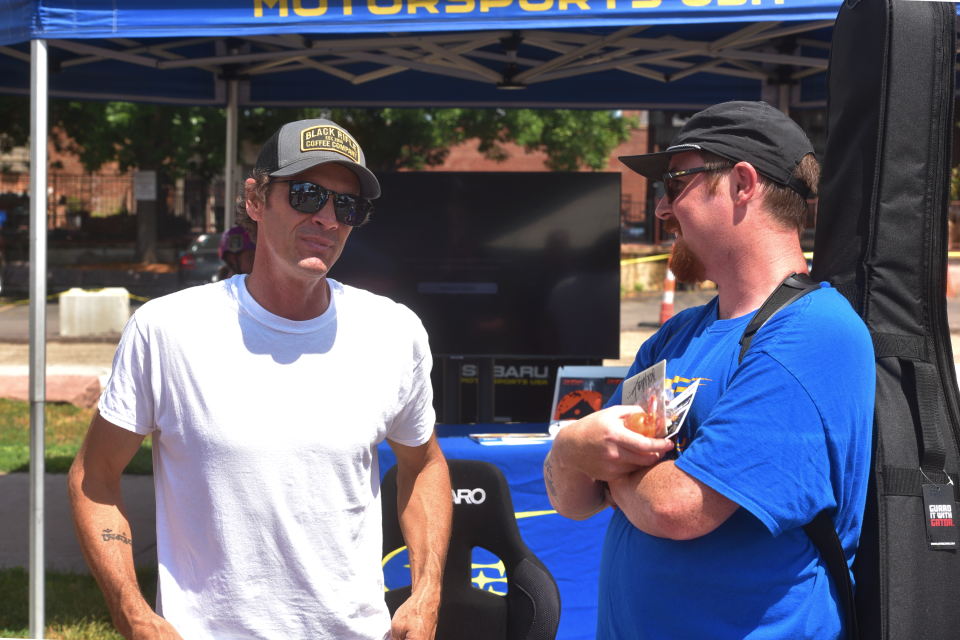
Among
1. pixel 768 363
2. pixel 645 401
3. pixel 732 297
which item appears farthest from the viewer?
pixel 732 297

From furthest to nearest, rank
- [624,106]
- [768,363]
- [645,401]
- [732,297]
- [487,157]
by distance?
[487,157] < [624,106] < [732,297] < [645,401] < [768,363]

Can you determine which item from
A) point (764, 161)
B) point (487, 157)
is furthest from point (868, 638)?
point (487, 157)

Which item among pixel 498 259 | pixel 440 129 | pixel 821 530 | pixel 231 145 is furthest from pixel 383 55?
pixel 440 129

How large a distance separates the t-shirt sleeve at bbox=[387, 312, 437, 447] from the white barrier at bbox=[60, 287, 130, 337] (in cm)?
1269

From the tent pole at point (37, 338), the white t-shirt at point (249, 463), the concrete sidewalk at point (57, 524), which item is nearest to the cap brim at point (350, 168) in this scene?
the white t-shirt at point (249, 463)

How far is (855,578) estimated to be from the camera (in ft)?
4.98

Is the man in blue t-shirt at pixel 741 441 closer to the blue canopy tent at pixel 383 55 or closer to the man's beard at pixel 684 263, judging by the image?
the man's beard at pixel 684 263

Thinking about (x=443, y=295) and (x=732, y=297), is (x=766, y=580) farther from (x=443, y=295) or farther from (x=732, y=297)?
(x=443, y=295)

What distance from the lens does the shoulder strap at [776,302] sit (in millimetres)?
1519

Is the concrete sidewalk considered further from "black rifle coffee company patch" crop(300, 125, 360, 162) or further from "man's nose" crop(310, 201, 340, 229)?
"black rifle coffee company patch" crop(300, 125, 360, 162)

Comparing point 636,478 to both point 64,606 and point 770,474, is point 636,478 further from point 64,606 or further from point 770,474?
point 64,606

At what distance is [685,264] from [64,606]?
3577mm

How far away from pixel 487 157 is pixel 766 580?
68.2 feet

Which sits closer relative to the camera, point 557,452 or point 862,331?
point 862,331
